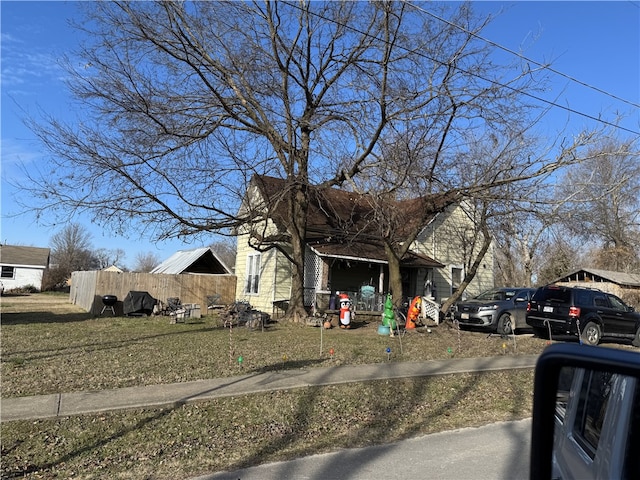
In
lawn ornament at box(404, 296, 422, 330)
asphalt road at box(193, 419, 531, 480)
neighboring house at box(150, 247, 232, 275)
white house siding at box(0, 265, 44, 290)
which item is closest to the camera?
asphalt road at box(193, 419, 531, 480)

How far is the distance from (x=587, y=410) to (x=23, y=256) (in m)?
58.9

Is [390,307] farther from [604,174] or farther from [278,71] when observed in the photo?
[604,174]

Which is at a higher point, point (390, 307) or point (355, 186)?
point (355, 186)

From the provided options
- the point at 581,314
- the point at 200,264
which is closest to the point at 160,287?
the point at 200,264

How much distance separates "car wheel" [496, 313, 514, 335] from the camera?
1662cm

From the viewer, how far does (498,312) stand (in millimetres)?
16594

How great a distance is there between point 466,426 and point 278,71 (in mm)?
13428

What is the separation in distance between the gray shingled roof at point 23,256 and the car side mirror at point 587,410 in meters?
56.3

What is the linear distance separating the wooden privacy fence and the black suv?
14545 mm

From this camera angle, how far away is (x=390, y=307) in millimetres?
14711

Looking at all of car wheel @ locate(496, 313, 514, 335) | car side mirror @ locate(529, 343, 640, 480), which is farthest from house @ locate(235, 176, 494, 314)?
car side mirror @ locate(529, 343, 640, 480)

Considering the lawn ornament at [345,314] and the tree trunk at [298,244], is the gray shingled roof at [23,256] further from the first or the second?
the lawn ornament at [345,314]

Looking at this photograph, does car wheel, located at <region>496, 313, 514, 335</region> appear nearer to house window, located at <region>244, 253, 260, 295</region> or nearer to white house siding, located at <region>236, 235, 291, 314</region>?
white house siding, located at <region>236, 235, 291, 314</region>

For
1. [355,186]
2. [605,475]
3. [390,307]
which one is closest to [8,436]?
[605,475]
